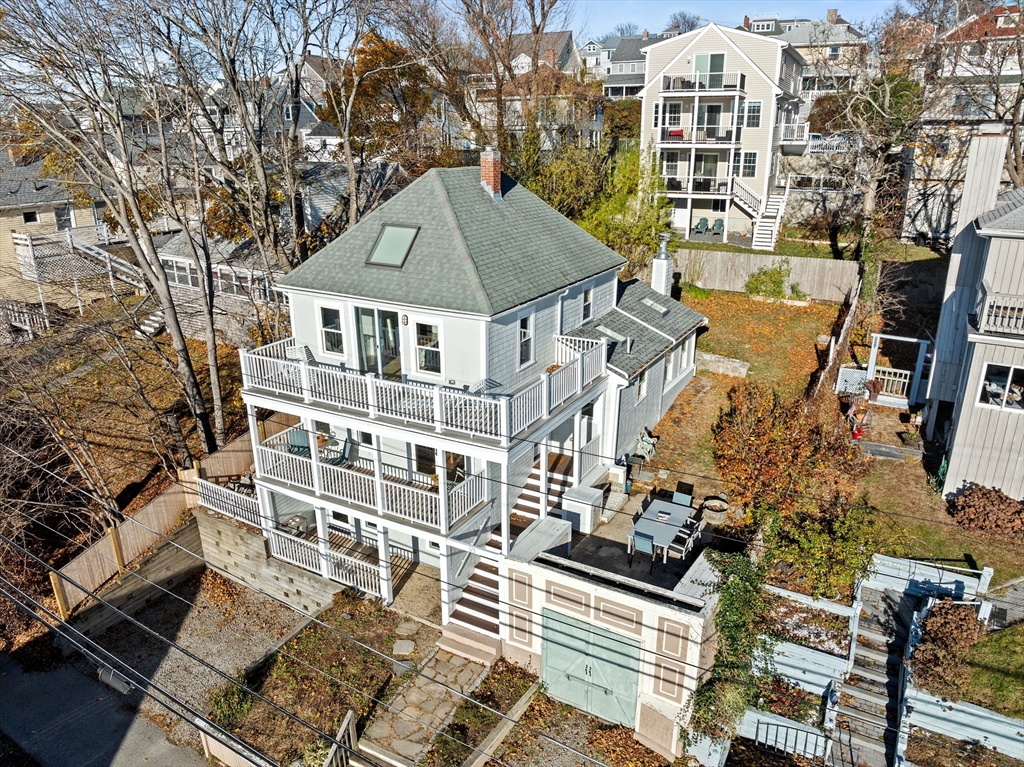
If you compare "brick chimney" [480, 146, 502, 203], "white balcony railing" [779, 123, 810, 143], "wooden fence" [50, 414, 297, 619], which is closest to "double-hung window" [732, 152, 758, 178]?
"white balcony railing" [779, 123, 810, 143]

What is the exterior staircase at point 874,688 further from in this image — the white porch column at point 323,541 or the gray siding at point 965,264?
the white porch column at point 323,541

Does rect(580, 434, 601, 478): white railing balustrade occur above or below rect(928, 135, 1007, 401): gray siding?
below

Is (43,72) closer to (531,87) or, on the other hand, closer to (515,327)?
(515,327)

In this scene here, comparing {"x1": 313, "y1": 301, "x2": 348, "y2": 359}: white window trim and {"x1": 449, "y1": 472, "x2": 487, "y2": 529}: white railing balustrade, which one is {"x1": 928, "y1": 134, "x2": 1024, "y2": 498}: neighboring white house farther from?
{"x1": 313, "y1": 301, "x2": 348, "y2": 359}: white window trim

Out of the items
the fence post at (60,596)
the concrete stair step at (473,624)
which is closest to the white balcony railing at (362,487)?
the concrete stair step at (473,624)

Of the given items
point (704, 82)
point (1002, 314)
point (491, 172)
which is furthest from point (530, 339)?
point (704, 82)

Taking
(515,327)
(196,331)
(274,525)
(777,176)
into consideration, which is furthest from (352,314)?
(777,176)

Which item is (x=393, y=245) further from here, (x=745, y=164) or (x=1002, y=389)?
(x=745, y=164)
